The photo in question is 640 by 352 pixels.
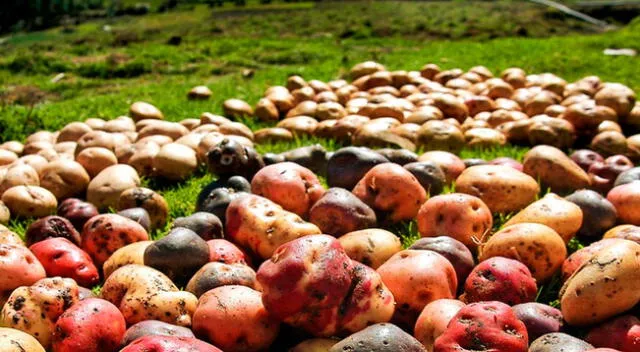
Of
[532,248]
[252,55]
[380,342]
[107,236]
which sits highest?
[380,342]

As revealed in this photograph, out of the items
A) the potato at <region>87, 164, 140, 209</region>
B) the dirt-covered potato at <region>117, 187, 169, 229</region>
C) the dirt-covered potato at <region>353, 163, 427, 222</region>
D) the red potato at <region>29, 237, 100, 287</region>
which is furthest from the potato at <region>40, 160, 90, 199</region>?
the dirt-covered potato at <region>353, 163, 427, 222</region>

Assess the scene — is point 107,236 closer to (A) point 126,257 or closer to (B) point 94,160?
(A) point 126,257

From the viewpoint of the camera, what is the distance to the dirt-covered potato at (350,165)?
5.35 meters

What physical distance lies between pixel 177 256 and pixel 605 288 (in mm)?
2172

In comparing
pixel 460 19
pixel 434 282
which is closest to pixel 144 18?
pixel 460 19

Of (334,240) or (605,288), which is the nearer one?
(605,288)

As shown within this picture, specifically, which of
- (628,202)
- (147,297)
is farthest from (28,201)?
(628,202)

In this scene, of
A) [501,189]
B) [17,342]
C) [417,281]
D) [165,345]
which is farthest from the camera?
[501,189]

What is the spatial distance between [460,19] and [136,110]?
39.5 ft

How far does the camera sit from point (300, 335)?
3516 millimetres

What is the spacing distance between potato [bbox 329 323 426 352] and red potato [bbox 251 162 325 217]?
1.86 m

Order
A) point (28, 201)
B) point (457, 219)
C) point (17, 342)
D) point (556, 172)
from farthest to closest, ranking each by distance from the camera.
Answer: point (556, 172) → point (28, 201) → point (457, 219) → point (17, 342)

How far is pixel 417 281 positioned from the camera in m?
3.65

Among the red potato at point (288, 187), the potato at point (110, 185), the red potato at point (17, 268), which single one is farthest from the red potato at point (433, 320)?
the potato at point (110, 185)
